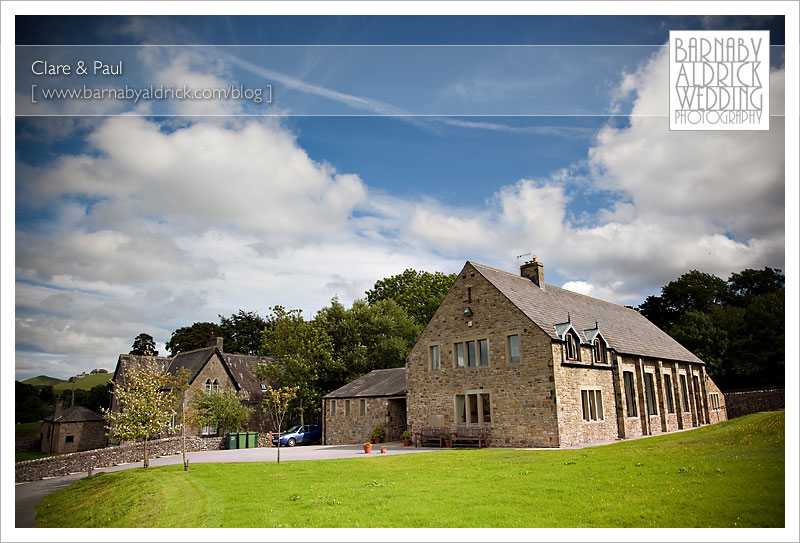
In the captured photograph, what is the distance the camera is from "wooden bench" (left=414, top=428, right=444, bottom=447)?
71.5ft

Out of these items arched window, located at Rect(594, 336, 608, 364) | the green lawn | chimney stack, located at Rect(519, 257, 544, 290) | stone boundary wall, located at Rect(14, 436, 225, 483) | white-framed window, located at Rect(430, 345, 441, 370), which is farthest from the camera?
chimney stack, located at Rect(519, 257, 544, 290)

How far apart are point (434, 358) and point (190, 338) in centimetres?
3868

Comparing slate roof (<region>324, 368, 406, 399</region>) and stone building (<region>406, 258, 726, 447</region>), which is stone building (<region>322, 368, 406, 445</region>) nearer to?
slate roof (<region>324, 368, 406, 399</region>)

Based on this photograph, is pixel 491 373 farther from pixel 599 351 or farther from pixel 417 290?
pixel 417 290

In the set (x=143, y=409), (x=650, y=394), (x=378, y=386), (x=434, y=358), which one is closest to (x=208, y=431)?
(x=378, y=386)

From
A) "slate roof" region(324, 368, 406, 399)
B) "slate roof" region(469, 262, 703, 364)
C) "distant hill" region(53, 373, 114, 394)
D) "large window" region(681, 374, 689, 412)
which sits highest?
"slate roof" region(469, 262, 703, 364)

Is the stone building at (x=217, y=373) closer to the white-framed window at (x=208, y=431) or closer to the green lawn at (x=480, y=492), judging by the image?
the white-framed window at (x=208, y=431)

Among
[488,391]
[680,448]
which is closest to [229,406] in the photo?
[488,391]

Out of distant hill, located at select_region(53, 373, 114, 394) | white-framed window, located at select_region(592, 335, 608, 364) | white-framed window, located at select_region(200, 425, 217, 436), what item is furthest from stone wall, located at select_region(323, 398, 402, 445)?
distant hill, located at select_region(53, 373, 114, 394)

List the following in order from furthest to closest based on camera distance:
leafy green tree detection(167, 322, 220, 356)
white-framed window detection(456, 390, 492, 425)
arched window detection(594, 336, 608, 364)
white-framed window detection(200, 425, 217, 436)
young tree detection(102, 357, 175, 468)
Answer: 1. leafy green tree detection(167, 322, 220, 356)
2. white-framed window detection(200, 425, 217, 436)
3. arched window detection(594, 336, 608, 364)
4. white-framed window detection(456, 390, 492, 425)
5. young tree detection(102, 357, 175, 468)

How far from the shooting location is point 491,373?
2084 centimetres

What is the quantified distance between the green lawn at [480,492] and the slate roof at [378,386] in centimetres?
1062

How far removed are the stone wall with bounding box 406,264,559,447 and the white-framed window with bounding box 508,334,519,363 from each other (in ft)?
0.45

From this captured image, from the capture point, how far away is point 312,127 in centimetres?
973
